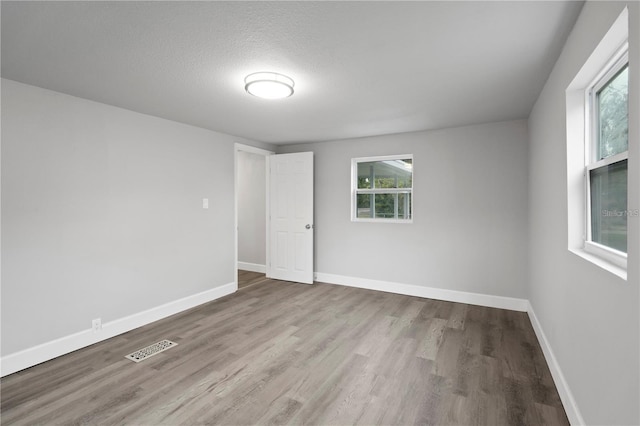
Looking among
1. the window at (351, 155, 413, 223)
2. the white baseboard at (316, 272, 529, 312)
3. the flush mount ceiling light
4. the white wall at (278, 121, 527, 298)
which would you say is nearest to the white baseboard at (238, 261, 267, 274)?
the white baseboard at (316, 272, 529, 312)

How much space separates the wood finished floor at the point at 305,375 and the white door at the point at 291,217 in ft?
5.11

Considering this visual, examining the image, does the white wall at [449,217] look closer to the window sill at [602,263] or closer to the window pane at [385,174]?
the window pane at [385,174]

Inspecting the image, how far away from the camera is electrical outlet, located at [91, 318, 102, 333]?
306cm

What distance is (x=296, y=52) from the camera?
2141 millimetres

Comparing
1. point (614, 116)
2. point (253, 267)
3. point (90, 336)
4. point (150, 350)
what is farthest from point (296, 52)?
point (253, 267)

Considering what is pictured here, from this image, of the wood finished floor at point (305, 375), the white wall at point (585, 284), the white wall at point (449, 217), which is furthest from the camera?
the white wall at point (449, 217)

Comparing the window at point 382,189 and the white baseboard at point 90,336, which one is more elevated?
the window at point 382,189

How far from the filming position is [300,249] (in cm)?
523

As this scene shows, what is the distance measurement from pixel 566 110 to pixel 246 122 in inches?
125

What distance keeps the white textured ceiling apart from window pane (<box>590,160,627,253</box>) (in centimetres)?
87

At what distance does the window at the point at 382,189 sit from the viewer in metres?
4.67

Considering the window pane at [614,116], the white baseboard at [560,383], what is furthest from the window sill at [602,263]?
the white baseboard at [560,383]

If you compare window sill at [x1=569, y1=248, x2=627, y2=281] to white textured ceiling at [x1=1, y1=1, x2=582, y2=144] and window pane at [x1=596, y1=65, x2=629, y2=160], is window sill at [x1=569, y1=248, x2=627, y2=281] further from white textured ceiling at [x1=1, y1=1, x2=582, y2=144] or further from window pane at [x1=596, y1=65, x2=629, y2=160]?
white textured ceiling at [x1=1, y1=1, x2=582, y2=144]

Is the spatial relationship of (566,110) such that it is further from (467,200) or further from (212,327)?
(212,327)
